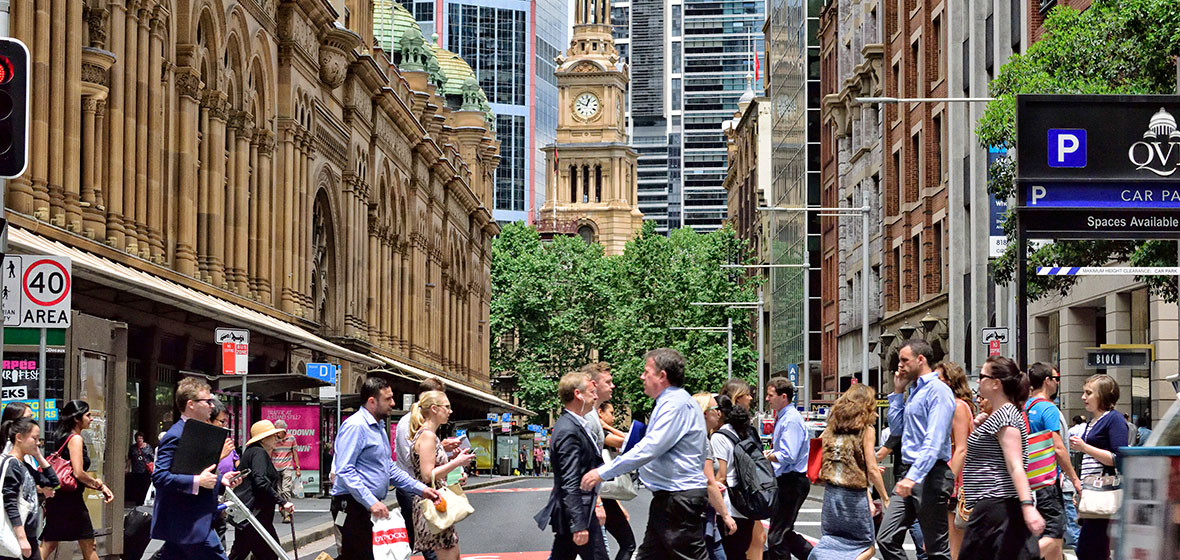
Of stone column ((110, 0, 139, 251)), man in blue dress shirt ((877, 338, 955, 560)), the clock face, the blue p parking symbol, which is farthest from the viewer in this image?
the clock face

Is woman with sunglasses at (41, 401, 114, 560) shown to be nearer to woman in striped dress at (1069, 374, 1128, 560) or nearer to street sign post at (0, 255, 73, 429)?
street sign post at (0, 255, 73, 429)

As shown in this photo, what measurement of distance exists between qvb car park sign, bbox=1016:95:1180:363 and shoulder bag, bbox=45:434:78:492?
10.2 metres

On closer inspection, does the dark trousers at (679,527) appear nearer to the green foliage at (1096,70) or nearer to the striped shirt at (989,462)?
the striped shirt at (989,462)

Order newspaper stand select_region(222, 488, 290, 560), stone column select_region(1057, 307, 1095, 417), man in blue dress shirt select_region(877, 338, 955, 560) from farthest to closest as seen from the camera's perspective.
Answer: stone column select_region(1057, 307, 1095, 417) < newspaper stand select_region(222, 488, 290, 560) < man in blue dress shirt select_region(877, 338, 955, 560)

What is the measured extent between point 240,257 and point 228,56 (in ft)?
14.5

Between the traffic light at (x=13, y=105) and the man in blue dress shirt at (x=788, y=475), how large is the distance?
7.10 meters

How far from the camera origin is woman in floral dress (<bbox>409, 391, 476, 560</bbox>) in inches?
521

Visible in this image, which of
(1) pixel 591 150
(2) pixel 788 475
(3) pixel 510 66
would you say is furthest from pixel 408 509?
(1) pixel 591 150

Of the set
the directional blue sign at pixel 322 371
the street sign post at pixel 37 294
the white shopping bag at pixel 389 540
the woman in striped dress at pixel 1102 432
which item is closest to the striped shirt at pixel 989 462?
the woman in striped dress at pixel 1102 432

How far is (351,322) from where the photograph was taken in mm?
54281

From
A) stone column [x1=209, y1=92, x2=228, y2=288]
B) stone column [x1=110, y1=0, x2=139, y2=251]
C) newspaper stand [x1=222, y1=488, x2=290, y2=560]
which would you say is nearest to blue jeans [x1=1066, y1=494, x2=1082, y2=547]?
newspaper stand [x1=222, y1=488, x2=290, y2=560]

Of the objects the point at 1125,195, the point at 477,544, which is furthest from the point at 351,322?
the point at 1125,195

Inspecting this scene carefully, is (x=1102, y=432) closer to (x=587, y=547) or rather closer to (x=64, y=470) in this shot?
(x=587, y=547)

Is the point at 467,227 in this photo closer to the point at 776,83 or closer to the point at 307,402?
the point at 776,83
